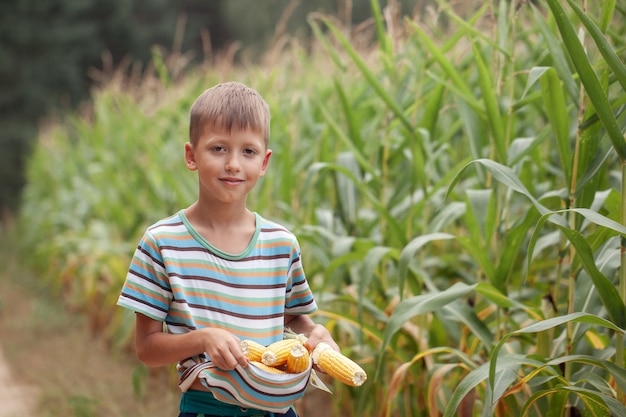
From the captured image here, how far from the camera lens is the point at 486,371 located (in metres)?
1.86

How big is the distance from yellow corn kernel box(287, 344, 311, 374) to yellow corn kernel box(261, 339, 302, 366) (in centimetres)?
1

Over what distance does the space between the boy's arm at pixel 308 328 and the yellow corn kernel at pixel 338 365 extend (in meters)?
0.03

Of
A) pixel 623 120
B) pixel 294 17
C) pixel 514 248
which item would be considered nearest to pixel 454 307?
pixel 514 248

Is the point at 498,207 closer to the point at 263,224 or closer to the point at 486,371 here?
the point at 486,371

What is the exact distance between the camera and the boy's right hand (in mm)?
1224

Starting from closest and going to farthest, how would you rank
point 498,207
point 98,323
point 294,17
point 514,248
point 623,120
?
point 623,120 < point 514,248 < point 498,207 < point 98,323 < point 294,17

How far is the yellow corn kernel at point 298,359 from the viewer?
1272mm

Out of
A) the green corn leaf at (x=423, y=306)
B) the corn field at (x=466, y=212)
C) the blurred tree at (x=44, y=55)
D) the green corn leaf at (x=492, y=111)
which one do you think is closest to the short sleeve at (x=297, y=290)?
the corn field at (x=466, y=212)

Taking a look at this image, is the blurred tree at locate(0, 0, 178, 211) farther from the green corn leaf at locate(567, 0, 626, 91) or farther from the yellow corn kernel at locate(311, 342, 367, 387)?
the yellow corn kernel at locate(311, 342, 367, 387)

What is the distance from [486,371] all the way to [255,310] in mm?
753

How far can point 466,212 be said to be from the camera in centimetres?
240

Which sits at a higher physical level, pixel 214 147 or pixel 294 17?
pixel 294 17

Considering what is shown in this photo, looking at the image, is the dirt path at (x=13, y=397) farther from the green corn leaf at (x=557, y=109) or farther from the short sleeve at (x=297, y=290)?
the green corn leaf at (x=557, y=109)

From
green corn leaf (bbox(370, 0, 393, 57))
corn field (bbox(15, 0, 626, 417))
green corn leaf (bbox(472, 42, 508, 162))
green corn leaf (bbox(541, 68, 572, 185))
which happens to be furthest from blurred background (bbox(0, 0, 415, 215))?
green corn leaf (bbox(541, 68, 572, 185))
